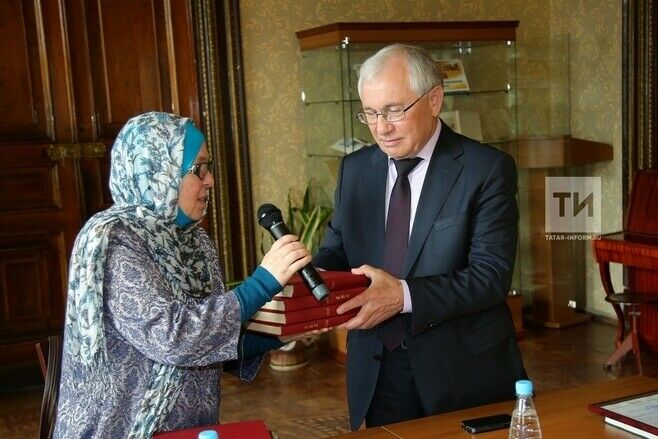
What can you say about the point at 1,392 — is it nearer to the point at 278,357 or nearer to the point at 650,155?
the point at 278,357

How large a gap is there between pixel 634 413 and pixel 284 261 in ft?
2.71

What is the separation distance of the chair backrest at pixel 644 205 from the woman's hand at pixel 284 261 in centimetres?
332

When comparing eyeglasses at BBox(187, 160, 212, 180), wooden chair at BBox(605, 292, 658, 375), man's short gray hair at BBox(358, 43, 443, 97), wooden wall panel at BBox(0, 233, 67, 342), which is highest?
man's short gray hair at BBox(358, 43, 443, 97)

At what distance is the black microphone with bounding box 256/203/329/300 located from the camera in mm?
1748

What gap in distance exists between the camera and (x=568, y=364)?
472cm

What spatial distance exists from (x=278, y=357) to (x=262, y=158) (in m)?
1.20

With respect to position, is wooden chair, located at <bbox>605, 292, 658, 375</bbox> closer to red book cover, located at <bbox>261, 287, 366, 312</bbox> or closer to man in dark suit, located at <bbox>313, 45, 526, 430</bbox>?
man in dark suit, located at <bbox>313, 45, 526, 430</bbox>

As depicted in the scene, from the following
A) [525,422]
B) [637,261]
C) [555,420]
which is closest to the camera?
[525,422]

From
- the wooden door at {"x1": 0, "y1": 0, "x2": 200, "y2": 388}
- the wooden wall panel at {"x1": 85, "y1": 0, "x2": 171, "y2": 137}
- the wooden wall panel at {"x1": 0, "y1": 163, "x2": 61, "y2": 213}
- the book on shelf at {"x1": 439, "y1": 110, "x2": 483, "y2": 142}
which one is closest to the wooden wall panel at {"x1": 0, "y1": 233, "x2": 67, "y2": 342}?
the wooden door at {"x1": 0, "y1": 0, "x2": 200, "y2": 388}

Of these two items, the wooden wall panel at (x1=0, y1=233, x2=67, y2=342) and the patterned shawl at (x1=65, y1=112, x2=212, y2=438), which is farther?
the wooden wall panel at (x1=0, y1=233, x2=67, y2=342)

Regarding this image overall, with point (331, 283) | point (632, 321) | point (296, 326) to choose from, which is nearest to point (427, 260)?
point (331, 283)

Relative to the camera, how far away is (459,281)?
80.2 inches
